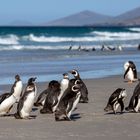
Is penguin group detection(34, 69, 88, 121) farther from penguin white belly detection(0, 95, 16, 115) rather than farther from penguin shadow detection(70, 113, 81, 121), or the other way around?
penguin white belly detection(0, 95, 16, 115)

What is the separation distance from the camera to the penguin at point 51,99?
1171 cm

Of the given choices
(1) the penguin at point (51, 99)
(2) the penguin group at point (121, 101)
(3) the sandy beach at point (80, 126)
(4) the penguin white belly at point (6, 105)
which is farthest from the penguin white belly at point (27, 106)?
(2) the penguin group at point (121, 101)

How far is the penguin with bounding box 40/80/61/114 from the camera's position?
11711 millimetres

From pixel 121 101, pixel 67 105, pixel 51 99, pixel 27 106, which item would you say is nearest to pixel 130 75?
pixel 51 99

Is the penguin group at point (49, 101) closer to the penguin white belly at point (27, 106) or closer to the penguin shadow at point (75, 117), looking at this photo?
the penguin white belly at point (27, 106)

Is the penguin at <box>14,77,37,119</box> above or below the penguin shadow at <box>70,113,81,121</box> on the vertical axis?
above

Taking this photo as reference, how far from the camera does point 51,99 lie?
11914 millimetres

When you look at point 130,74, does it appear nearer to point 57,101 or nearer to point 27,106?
point 57,101

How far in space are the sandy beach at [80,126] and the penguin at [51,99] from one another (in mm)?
188

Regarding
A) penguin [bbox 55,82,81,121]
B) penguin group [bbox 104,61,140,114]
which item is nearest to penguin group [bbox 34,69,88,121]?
penguin [bbox 55,82,81,121]

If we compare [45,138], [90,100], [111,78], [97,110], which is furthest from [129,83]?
[45,138]

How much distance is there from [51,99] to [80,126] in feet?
6.75

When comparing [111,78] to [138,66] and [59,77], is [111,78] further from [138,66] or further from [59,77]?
[138,66]

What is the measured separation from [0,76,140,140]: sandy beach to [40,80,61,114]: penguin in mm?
188
